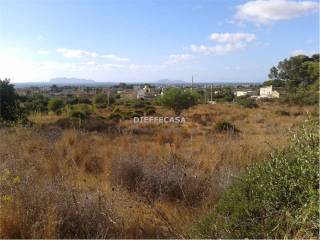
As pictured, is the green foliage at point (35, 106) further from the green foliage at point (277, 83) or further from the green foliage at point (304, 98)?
the green foliage at point (277, 83)

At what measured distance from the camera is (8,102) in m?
18.6

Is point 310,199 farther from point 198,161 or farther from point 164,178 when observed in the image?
point 198,161

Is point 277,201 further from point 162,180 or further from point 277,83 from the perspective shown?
point 277,83

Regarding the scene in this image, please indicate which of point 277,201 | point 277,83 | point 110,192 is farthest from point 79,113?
point 277,83

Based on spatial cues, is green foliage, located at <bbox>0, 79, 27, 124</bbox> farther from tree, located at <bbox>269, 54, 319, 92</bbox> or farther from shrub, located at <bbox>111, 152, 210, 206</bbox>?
tree, located at <bbox>269, 54, 319, 92</bbox>

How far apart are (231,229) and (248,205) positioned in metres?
0.29

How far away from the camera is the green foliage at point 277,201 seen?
3414mm

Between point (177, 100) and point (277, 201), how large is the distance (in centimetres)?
2475

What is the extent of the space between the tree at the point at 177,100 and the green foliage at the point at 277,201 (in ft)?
79.3

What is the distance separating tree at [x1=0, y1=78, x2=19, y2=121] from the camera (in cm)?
1669

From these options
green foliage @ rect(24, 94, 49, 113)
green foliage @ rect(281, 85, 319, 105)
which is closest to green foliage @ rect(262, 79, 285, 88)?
green foliage @ rect(281, 85, 319, 105)

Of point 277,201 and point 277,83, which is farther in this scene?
point 277,83

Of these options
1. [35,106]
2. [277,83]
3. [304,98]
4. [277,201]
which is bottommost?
[35,106]

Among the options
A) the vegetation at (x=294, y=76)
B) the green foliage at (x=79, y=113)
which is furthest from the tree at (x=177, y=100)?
the vegetation at (x=294, y=76)
